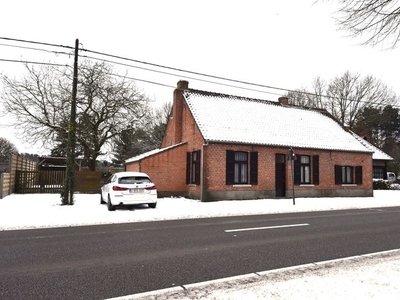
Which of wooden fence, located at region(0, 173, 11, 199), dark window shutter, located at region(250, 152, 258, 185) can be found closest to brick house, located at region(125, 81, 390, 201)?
dark window shutter, located at region(250, 152, 258, 185)

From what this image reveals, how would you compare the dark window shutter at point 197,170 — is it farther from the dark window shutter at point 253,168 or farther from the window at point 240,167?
the dark window shutter at point 253,168

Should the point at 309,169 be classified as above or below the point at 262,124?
below

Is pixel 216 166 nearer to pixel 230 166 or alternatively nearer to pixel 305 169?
pixel 230 166

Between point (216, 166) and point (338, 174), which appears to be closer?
point (216, 166)

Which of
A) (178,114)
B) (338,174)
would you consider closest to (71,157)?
(178,114)

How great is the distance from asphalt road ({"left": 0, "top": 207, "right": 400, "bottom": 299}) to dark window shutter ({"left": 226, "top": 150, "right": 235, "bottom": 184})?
811cm

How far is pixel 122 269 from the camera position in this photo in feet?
16.0

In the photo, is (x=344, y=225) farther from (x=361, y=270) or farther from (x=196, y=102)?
(x=196, y=102)

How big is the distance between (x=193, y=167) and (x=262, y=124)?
624 centimetres

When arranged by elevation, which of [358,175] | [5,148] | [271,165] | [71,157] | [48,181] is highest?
[5,148]

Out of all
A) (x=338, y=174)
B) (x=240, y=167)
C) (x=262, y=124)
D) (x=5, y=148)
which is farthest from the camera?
(x=5, y=148)

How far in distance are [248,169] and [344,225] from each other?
9.40 metres

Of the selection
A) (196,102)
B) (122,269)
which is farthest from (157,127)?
(122,269)

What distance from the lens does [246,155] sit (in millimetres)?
18859
